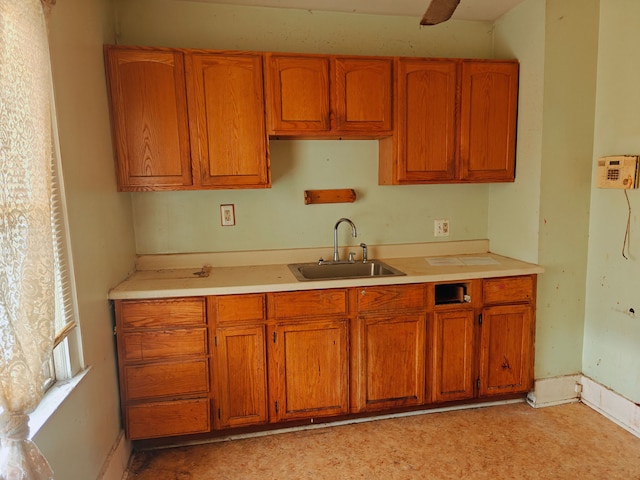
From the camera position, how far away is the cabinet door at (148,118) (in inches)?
84.6

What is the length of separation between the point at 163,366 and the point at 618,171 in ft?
8.77

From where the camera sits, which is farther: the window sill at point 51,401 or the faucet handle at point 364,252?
the faucet handle at point 364,252

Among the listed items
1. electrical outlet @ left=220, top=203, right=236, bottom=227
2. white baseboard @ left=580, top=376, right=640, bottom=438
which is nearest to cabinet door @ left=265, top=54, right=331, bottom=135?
electrical outlet @ left=220, top=203, right=236, bottom=227

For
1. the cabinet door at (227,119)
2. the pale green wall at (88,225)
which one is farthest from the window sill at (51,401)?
the cabinet door at (227,119)

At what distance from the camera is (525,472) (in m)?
1.98

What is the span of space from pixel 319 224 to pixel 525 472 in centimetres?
176

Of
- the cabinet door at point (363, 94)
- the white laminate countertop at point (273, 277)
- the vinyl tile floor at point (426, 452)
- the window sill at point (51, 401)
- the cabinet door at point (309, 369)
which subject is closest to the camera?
the window sill at point (51, 401)

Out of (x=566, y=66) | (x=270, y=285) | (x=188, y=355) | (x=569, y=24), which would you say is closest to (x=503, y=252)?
(x=566, y=66)

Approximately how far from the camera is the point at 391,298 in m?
2.30

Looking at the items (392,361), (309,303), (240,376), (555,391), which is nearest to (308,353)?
(309,303)

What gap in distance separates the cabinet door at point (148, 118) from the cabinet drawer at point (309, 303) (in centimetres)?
86

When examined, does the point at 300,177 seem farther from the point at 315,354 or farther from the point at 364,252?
the point at 315,354

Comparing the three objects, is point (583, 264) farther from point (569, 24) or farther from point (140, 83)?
point (140, 83)

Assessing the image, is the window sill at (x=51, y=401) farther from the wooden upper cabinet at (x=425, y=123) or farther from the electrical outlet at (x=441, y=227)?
the electrical outlet at (x=441, y=227)
